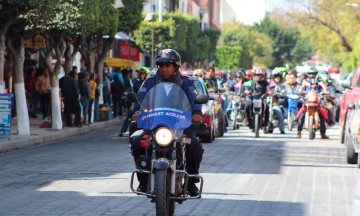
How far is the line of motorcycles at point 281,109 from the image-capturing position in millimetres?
28281

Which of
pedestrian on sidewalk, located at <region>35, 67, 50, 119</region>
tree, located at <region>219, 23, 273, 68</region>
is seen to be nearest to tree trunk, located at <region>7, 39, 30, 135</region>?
pedestrian on sidewalk, located at <region>35, 67, 50, 119</region>

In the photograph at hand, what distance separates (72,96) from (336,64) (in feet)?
325

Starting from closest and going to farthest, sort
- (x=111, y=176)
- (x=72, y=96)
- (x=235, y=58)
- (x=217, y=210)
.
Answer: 1. (x=217, y=210)
2. (x=111, y=176)
3. (x=72, y=96)
4. (x=235, y=58)

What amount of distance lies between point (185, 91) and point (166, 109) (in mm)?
707

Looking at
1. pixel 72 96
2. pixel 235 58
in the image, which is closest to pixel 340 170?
pixel 72 96

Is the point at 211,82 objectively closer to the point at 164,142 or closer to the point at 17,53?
the point at 17,53

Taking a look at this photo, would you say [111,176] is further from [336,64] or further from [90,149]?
[336,64]

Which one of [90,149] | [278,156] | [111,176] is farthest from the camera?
[90,149]

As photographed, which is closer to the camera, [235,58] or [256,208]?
[256,208]

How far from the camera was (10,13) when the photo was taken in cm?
2641

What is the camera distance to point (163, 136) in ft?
35.1

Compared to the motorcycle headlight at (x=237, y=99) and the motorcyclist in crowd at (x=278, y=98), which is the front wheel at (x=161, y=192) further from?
the motorcycle headlight at (x=237, y=99)

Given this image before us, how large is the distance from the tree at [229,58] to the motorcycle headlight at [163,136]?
375 ft

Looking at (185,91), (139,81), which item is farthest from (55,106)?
(185,91)
